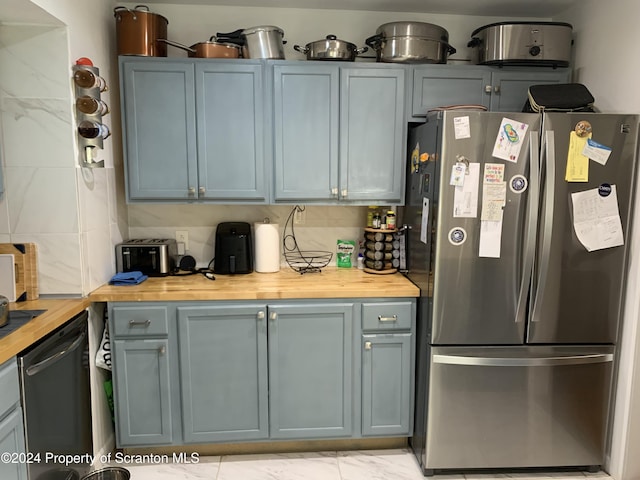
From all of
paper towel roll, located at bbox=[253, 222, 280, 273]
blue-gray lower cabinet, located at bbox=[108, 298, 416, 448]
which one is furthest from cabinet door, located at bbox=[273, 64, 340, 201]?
blue-gray lower cabinet, located at bbox=[108, 298, 416, 448]

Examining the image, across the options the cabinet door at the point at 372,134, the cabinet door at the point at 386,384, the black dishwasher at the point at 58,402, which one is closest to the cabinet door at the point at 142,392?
the black dishwasher at the point at 58,402

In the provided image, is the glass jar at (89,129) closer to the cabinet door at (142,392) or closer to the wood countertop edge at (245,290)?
the wood countertop edge at (245,290)

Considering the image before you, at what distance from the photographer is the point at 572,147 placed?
2119 millimetres

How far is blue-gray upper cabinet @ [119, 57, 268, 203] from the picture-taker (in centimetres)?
244

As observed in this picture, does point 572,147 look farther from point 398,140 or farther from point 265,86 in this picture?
point 265,86

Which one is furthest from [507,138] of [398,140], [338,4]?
[338,4]

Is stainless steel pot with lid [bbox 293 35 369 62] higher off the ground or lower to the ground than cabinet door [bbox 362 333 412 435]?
higher

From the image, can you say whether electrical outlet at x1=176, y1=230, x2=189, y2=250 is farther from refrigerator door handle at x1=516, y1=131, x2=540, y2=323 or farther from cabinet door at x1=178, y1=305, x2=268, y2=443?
refrigerator door handle at x1=516, y1=131, x2=540, y2=323

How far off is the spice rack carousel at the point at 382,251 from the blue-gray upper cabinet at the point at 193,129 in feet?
2.26

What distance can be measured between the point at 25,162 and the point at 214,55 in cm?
108

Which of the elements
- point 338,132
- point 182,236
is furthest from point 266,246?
point 338,132

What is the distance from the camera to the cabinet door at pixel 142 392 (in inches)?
92.5

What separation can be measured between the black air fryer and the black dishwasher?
78 cm

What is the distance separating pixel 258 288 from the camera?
2.42 metres
